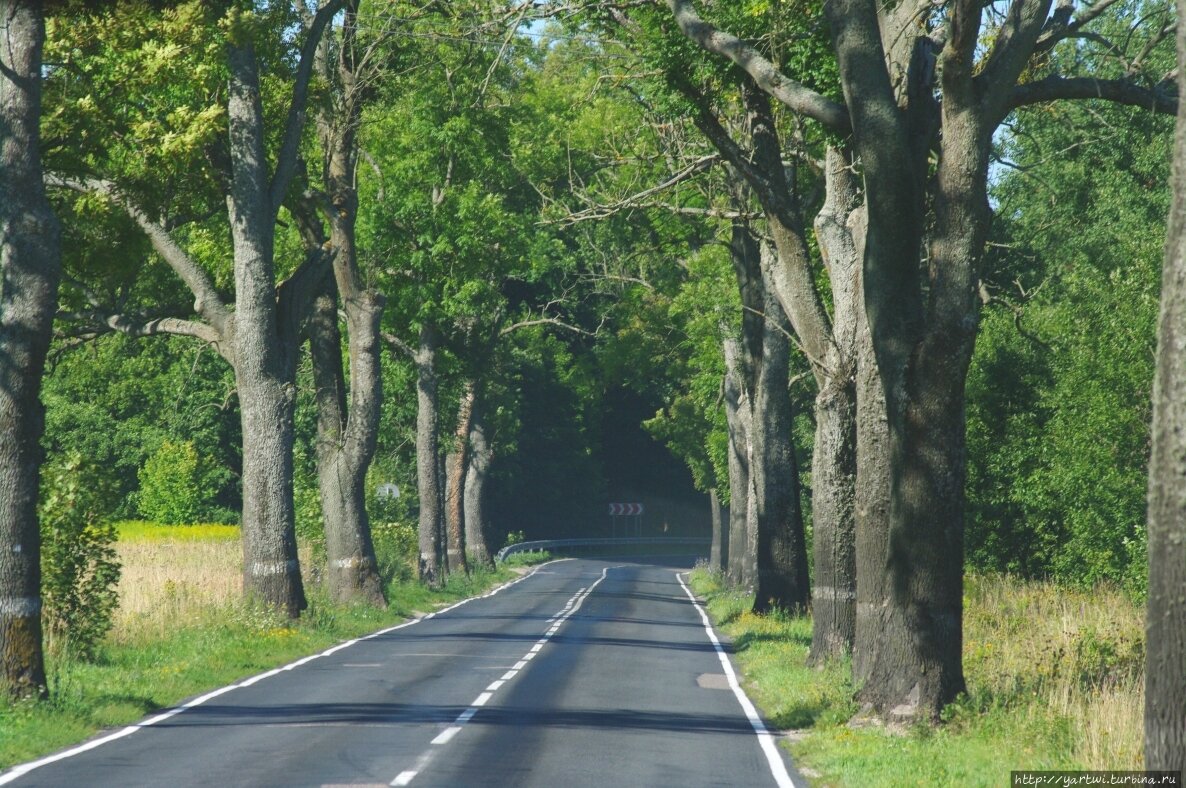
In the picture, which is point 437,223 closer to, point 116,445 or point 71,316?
point 71,316

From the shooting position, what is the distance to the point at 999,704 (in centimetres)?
1434

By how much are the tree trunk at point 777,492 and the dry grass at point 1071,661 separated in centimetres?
367

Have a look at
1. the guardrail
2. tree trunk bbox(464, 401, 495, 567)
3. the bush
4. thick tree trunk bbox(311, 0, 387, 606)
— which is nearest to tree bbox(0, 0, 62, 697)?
thick tree trunk bbox(311, 0, 387, 606)

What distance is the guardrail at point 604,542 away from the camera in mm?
86463

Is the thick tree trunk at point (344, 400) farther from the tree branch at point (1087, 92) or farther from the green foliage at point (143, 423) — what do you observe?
the green foliage at point (143, 423)

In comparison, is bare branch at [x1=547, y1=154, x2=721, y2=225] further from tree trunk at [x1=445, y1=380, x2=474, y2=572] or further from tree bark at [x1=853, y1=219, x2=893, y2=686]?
tree trunk at [x1=445, y1=380, x2=474, y2=572]

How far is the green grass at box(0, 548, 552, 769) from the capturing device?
596 inches

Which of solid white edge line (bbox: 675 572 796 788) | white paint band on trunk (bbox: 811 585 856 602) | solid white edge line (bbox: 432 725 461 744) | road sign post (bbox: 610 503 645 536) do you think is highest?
white paint band on trunk (bbox: 811 585 856 602)

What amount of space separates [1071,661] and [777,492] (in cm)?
1345

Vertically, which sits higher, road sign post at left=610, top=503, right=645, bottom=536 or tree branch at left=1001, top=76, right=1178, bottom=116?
tree branch at left=1001, top=76, right=1178, bottom=116

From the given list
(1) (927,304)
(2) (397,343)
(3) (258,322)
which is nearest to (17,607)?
(1) (927,304)

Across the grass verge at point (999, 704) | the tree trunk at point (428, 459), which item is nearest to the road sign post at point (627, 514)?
the tree trunk at point (428, 459)

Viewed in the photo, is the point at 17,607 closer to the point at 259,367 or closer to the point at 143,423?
the point at 259,367

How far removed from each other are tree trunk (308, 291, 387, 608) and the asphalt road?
5774 mm
